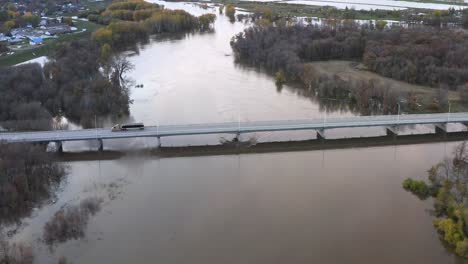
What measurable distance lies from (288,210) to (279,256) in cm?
233

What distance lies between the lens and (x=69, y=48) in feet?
103

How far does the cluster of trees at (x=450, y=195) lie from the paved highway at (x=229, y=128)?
9.96ft

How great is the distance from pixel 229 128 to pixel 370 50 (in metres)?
17.0

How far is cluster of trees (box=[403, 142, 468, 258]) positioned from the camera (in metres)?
12.9

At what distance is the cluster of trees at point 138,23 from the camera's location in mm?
39513

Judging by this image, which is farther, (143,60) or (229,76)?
(143,60)

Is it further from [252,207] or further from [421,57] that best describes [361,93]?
[252,207]

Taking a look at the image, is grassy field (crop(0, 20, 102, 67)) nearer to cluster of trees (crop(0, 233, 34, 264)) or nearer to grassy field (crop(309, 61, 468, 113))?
grassy field (crop(309, 61, 468, 113))

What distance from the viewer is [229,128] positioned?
19562mm

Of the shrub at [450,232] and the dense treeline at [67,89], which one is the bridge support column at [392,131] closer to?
the shrub at [450,232]

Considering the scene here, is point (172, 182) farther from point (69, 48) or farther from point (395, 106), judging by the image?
point (69, 48)

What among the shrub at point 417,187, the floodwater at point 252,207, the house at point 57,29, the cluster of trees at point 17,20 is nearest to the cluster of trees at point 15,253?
the floodwater at point 252,207

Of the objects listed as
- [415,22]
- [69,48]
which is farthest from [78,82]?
[415,22]

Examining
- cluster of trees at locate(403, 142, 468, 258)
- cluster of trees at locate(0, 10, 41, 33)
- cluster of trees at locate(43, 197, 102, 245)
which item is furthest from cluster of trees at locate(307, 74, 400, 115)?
cluster of trees at locate(0, 10, 41, 33)
